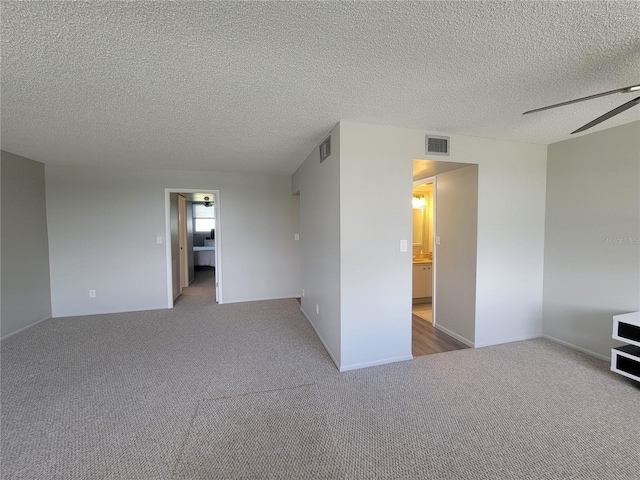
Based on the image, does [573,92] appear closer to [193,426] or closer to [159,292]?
[193,426]

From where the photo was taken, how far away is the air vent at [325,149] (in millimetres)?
2704

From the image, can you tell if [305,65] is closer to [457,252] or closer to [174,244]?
[457,252]

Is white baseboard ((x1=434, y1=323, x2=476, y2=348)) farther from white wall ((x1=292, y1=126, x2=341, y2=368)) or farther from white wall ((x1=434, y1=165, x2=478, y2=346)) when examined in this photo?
white wall ((x1=292, y1=126, x2=341, y2=368))

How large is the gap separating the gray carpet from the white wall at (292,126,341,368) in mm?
388

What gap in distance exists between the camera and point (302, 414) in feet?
6.36

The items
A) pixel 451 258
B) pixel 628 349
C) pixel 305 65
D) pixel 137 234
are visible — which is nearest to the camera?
pixel 305 65

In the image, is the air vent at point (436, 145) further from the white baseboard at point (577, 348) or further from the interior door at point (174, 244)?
the interior door at point (174, 244)

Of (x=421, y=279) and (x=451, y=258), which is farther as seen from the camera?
(x=421, y=279)

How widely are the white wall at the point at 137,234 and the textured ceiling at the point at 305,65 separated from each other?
163 centimetres

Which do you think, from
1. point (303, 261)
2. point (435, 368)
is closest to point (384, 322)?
point (435, 368)

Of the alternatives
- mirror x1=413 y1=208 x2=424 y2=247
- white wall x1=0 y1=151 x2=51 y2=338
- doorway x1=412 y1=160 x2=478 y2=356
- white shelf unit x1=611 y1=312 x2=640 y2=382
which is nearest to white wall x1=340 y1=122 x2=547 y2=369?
doorway x1=412 y1=160 x2=478 y2=356

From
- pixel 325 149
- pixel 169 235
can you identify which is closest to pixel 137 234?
pixel 169 235

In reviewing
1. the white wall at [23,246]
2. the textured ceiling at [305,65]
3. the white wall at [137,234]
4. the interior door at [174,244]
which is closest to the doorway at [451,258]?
the textured ceiling at [305,65]

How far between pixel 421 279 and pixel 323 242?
98.3 inches
